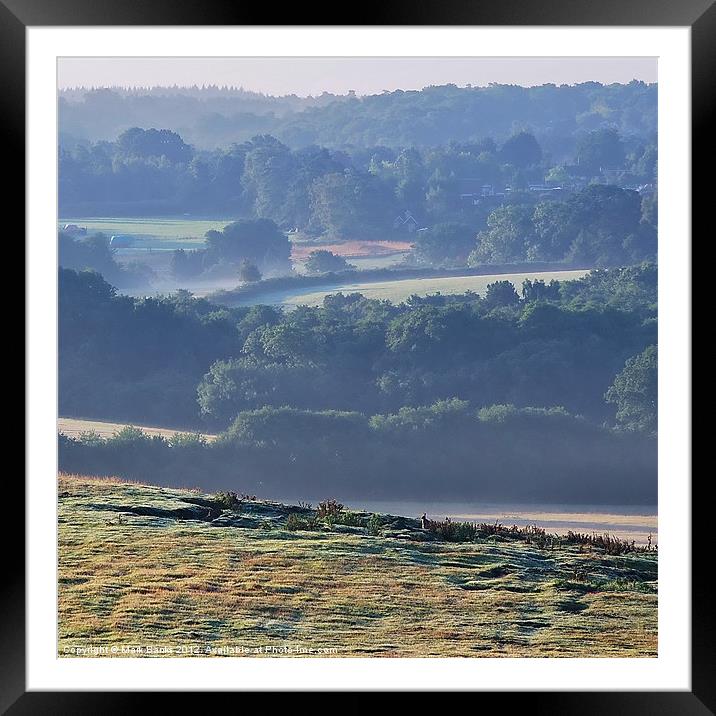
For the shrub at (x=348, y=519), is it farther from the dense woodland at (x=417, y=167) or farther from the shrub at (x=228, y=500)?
the dense woodland at (x=417, y=167)

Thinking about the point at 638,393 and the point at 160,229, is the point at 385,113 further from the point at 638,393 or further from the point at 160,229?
the point at 638,393

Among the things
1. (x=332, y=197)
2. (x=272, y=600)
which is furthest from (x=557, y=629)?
(x=332, y=197)

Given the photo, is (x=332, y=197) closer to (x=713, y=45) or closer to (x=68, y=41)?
(x=68, y=41)

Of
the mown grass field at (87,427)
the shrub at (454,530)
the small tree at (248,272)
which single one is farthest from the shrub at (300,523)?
the small tree at (248,272)

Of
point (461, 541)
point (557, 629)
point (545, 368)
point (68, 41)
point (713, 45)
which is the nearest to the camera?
point (713, 45)

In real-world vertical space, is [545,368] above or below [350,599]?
above

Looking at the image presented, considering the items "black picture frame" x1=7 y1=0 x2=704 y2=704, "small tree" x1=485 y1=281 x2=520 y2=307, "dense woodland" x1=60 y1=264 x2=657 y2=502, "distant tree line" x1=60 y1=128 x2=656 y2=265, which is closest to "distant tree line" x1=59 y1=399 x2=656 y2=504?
"dense woodland" x1=60 y1=264 x2=657 y2=502
